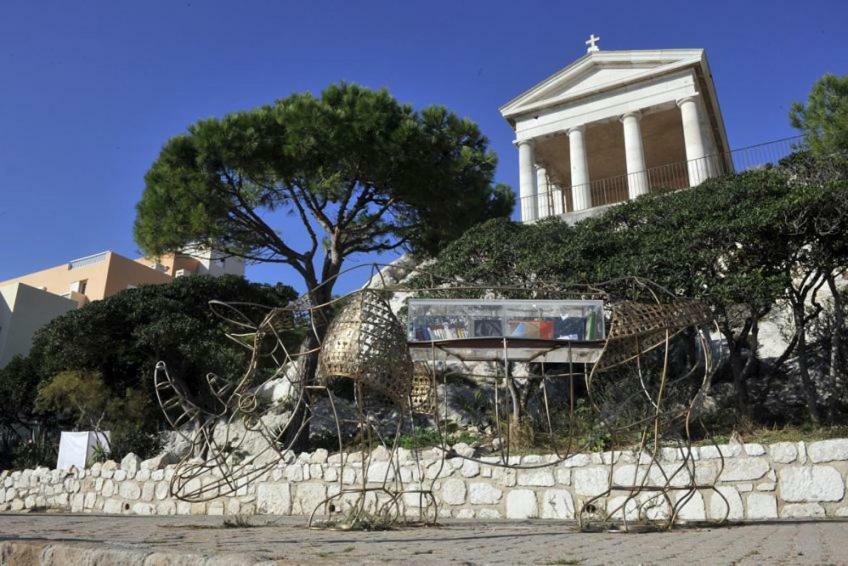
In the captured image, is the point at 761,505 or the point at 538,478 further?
the point at 538,478

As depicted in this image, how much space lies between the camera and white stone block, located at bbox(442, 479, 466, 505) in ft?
26.0

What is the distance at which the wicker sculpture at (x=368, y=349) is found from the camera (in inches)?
193

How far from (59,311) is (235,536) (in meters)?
26.0

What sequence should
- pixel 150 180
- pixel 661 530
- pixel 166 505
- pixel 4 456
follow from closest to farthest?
1. pixel 661 530
2. pixel 166 505
3. pixel 150 180
4. pixel 4 456

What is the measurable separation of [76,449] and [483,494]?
838 cm

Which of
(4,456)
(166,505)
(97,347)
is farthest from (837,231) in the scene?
(4,456)

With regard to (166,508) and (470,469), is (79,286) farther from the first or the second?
(470,469)

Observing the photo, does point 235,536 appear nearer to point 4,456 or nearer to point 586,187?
point 4,456

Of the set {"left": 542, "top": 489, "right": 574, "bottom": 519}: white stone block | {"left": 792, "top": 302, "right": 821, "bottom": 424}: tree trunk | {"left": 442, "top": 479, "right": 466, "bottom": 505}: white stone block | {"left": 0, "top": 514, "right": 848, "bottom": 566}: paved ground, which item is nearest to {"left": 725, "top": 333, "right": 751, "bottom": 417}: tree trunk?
{"left": 792, "top": 302, "right": 821, "bottom": 424}: tree trunk

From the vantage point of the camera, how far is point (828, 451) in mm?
6699

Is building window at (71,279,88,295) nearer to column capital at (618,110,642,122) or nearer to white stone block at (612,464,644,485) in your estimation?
column capital at (618,110,642,122)

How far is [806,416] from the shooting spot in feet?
36.4

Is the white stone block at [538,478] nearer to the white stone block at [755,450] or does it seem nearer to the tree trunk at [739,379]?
the white stone block at [755,450]

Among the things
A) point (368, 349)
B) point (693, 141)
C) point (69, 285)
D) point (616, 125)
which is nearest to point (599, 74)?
point (616, 125)
